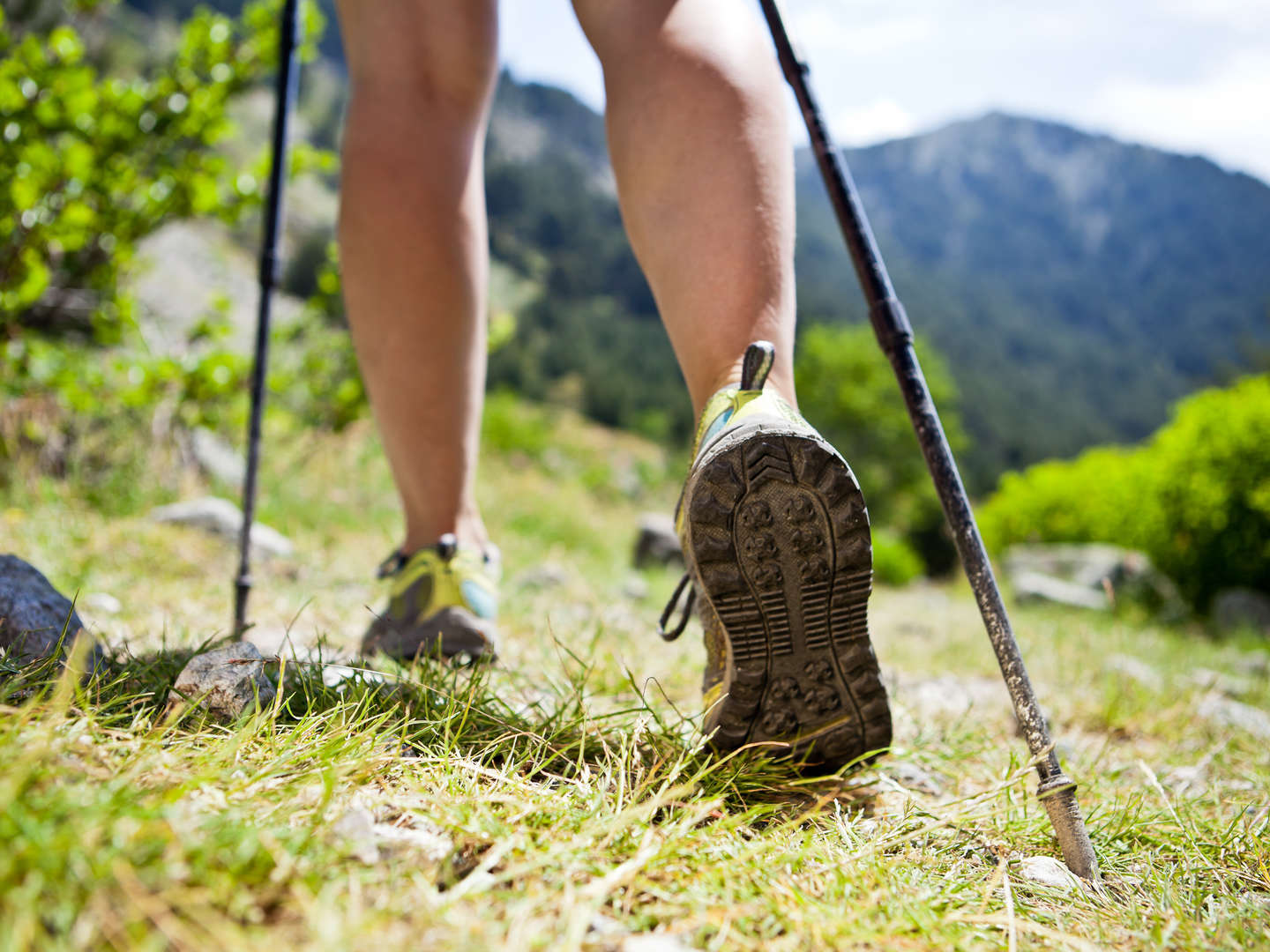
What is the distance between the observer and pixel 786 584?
2.33 ft

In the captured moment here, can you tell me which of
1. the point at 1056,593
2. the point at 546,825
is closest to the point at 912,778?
the point at 546,825

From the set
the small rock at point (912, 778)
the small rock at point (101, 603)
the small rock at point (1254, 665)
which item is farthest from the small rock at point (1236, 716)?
the small rock at point (101, 603)

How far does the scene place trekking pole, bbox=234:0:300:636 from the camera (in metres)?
1.35

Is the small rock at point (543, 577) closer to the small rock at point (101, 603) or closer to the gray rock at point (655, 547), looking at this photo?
the small rock at point (101, 603)

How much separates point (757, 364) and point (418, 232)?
23.2 inches

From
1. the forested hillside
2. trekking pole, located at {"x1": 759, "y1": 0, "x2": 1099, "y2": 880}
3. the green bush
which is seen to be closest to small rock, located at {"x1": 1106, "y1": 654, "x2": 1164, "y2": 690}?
trekking pole, located at {"x1": 759, "y1": 0, "x2": 1099, "y2": 880}

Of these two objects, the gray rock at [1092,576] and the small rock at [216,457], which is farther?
the gray rock at [1092,576]

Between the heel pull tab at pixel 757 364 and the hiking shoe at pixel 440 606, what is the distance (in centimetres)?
49

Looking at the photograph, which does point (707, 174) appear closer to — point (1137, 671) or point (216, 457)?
point (1137, 671)

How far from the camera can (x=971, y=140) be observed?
3686 inches

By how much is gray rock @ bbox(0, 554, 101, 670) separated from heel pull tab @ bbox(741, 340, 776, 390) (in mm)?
650

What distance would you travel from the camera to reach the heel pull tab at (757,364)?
73 centimetres

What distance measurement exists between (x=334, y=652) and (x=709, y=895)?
75cm

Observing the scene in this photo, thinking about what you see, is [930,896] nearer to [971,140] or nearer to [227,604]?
[227,604]
